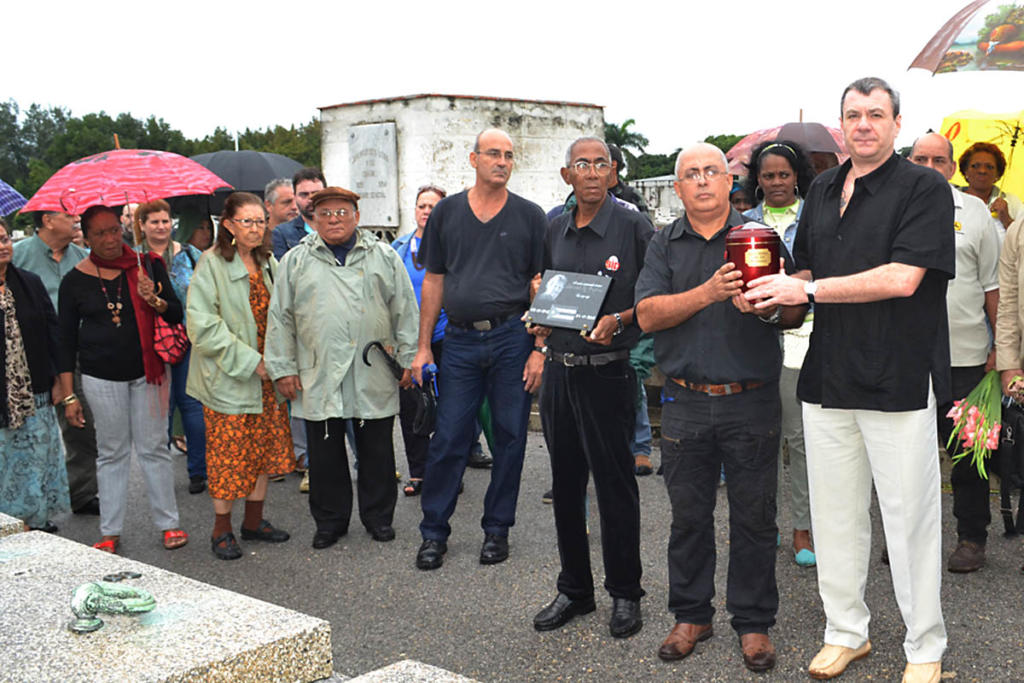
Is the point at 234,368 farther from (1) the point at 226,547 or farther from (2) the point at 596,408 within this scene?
(2) the point at 596,408

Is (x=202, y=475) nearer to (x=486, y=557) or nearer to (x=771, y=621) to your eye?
(x=486, y=557)

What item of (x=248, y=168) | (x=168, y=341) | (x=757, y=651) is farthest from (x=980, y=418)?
(x=248, y=168)

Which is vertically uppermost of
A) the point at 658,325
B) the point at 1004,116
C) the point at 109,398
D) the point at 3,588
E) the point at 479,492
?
the point at 1004,116

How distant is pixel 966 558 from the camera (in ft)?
16.3

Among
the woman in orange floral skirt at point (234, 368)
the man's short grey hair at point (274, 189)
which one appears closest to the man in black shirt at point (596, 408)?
the woman in orange floral skirt at point (234, 368)

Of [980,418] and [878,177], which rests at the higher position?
[878,177]

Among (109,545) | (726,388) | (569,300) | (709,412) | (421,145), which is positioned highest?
(421,145)

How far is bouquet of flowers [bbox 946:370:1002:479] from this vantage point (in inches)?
189

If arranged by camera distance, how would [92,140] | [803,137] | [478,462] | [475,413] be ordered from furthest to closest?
[92,140], [803,137], [478,462], [475,413]

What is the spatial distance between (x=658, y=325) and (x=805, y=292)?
649 millimetres

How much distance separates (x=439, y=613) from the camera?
477cm

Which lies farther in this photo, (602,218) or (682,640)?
(602,218)

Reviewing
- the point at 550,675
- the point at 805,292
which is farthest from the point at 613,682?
the point at 805,292

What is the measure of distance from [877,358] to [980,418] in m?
1.55
